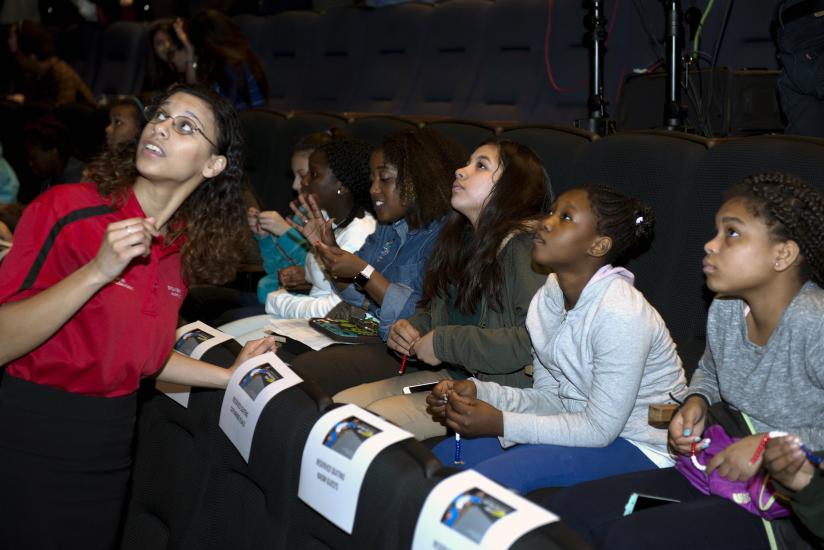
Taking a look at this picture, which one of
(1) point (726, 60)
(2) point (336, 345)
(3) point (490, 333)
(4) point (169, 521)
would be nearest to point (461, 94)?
(1) point (726, 60)

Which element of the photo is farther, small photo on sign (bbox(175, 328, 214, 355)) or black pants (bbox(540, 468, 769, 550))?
small photo on sign (bbox(175, 328, 214, 355))

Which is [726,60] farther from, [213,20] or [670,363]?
[213,20]

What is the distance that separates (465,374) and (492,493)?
1.34m

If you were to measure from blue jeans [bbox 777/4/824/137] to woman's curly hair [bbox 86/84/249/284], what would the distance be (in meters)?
1.80

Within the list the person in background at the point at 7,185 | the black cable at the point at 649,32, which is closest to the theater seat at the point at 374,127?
the black cable at the point at 649,32

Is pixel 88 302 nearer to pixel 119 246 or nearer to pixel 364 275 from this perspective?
pixel 119 246

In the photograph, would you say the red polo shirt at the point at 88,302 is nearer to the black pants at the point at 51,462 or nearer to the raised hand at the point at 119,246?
the black pants at the point at 51,462

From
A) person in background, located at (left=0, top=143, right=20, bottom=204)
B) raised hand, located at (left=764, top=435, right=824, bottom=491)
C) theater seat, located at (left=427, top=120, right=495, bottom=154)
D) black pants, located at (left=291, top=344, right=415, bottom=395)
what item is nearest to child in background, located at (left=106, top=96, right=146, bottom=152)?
person in background, located at (left=0, top=143, right=20, bottom=204)

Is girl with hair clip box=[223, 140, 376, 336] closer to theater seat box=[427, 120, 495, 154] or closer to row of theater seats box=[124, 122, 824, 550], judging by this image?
theater seat box=[427, 120, 495, 154]

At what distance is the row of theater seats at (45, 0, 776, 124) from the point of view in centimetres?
411

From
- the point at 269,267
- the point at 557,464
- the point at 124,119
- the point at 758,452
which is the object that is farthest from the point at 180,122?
the point at 124,119

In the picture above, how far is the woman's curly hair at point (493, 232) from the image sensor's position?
2.29 m

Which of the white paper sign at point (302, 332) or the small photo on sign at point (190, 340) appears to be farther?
the white paper sign at point (302, 332)

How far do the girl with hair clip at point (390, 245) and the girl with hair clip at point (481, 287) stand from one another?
128mm
